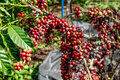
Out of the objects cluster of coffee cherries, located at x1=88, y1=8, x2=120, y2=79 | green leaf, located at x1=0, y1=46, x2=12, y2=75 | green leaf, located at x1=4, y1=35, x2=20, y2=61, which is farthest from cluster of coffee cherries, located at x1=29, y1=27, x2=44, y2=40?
cluster of coffee cherries, located at x1=88, y1=8, x2=120, y2=79

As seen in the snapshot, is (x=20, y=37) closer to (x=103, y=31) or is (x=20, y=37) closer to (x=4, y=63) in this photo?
(x=4, y=63)

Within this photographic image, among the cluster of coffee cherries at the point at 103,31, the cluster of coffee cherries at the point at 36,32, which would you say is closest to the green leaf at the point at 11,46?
the cluster of coffee cherries at the point at 36,32

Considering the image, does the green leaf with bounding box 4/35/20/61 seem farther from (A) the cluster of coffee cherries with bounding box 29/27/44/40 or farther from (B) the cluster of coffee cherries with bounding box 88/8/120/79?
(B) the cluster of coffee cherries with bounding box 88/8/120/79

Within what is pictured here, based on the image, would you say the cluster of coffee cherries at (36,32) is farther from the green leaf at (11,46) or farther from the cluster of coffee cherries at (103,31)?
the cluster of coffee cherries at (103,31)

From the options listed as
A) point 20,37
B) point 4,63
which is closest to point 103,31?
point 20,37

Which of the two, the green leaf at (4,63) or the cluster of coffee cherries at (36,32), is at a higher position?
the cluster of coffee cherries at (36,32)

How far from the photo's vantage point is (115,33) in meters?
1.27

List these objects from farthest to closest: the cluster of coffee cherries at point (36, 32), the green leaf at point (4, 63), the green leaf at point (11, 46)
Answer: the cluster of coffee cherries at point (36, 32), the green leaf at point (11, 46), the green leaf at point (4, 63)

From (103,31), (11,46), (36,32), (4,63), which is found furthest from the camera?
(103,31)

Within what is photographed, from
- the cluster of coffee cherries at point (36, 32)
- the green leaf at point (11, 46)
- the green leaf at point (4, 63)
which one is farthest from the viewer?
the cluster of coffee cherries at point (36, 32)

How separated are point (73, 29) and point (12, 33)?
44 cm

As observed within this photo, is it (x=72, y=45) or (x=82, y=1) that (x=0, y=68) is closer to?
(x=72, y=45)

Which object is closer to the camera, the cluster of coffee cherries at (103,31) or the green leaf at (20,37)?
the green leaf at (20,37)

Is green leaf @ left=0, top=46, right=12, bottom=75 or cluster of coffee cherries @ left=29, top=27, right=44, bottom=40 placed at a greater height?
cluster of coffee cherries @ left=29, top=27, right=44, bottom=40
